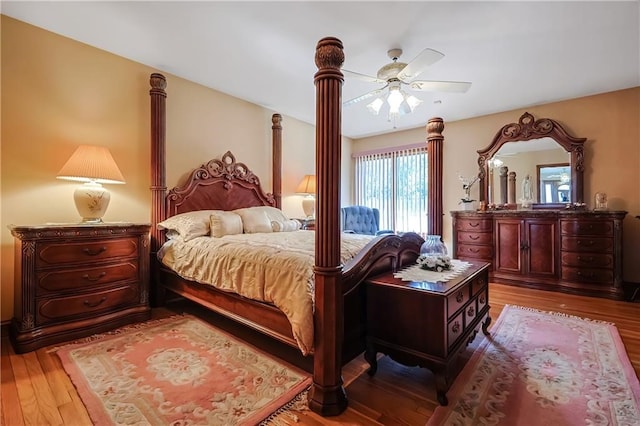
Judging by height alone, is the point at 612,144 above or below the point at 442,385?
above

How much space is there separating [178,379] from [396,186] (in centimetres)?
478

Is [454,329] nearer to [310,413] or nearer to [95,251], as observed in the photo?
[310,413]

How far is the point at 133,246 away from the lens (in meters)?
2.73

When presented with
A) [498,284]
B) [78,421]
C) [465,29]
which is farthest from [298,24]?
[498,284]

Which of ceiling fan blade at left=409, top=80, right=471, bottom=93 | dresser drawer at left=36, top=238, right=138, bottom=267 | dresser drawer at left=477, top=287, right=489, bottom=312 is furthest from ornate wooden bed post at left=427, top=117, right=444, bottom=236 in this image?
dresser drawer at left=36, top=238, right=138, bottom=267

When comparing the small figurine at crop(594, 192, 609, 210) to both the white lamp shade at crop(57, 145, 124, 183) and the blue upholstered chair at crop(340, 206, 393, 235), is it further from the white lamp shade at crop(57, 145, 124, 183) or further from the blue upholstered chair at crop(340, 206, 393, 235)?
the white lamp shade at crop(57, 145, 124, 183)

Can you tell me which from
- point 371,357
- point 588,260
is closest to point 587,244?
point 588,260

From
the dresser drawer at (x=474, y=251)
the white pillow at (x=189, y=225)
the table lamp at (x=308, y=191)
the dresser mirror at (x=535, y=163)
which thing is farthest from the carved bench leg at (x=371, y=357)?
the dresser mirror at (x=535, y=163)

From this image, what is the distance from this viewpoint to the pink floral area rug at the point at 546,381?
153 cm

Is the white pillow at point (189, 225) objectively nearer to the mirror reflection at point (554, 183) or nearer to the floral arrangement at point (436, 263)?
the floral arrangement at point (436, 263)

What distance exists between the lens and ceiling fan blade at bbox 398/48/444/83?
218cm

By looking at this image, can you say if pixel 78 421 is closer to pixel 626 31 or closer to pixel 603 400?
pixel 603 400

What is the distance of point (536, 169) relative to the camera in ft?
14.1

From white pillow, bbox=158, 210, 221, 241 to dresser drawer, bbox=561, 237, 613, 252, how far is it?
4.37 m
